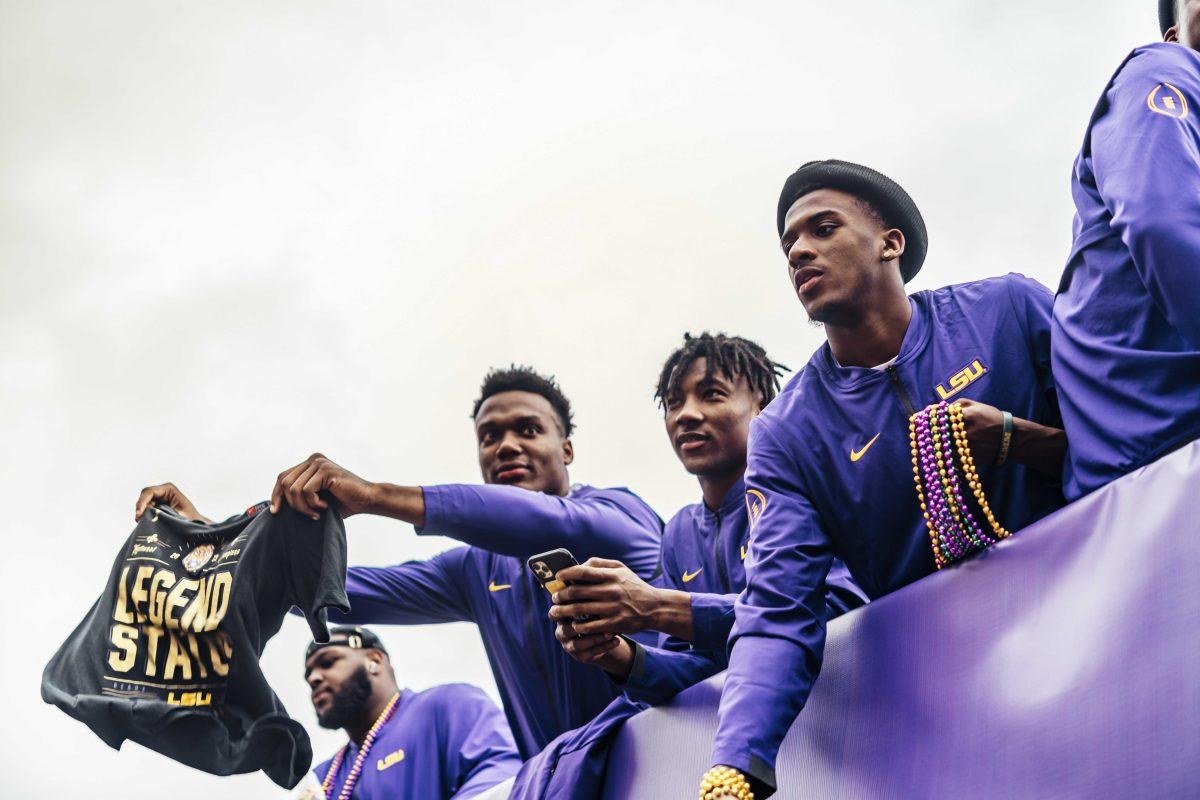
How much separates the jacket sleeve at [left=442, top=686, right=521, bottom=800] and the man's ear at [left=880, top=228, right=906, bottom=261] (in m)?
3.12

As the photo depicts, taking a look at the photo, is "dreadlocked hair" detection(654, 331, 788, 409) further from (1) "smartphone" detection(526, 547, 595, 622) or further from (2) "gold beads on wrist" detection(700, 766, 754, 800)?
(2) "gold beads on wrist" detection(700, 766, 754, 800)

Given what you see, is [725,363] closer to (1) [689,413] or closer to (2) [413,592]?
(1) [689,413]

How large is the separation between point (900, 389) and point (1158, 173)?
930 mm

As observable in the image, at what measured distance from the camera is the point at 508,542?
508 cm

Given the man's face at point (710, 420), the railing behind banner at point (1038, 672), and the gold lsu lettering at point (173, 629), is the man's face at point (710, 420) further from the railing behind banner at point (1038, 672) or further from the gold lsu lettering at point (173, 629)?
the gold lsu lettering at point (173, 629)

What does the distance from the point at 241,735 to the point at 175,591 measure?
0.60 m

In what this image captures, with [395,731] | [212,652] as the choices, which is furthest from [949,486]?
[395,731]

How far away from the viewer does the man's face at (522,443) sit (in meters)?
6.18

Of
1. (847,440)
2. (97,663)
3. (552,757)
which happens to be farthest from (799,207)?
(97,663)

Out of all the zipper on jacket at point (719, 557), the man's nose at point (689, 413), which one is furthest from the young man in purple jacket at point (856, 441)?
the man's nose at point (689, 413)

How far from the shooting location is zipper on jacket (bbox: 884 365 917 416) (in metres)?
3.60

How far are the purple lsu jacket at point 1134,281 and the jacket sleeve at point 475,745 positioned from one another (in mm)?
3664

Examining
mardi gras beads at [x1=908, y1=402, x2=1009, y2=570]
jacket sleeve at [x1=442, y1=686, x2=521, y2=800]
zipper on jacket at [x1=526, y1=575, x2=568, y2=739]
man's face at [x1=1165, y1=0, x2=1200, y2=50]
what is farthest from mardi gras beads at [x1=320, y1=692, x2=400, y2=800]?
man's face at [x1=1165, y1=0, x2=1200, y2=50]

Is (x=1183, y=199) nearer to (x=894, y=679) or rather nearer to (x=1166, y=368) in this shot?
(x=1166, y=368)
